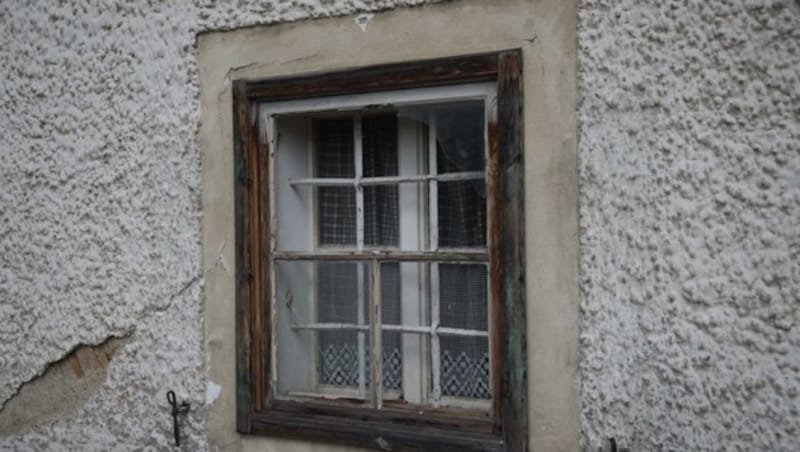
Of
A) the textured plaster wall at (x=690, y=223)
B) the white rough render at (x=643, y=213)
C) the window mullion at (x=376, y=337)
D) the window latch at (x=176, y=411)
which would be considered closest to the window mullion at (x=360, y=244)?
the window mullion at (x=376, y=337)

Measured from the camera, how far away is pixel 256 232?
2592mm

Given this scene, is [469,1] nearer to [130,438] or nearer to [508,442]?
[508,442]

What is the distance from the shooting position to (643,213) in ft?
6.79

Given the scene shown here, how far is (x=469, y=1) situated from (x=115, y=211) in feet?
4.84

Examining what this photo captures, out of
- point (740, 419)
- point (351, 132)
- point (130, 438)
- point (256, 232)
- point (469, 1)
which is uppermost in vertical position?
point (469, 1)

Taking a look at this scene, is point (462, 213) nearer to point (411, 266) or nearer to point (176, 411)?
point (411, 266)

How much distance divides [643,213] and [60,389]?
223 centimetres

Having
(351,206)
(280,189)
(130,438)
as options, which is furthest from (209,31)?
(130,438)

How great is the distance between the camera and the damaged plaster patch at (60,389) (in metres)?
2.85

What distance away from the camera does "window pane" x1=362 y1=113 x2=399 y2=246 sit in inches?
103

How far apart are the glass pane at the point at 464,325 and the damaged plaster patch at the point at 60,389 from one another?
1.20m

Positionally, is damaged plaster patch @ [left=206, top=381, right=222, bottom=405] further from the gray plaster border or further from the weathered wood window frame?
the gray plaster border

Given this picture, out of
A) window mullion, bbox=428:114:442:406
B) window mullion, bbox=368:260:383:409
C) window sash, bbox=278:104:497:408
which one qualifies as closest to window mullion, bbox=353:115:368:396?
window sash, bbox=278:104:497:408

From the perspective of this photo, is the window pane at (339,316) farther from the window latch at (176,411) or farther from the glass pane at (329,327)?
the window latch at (176,411)
